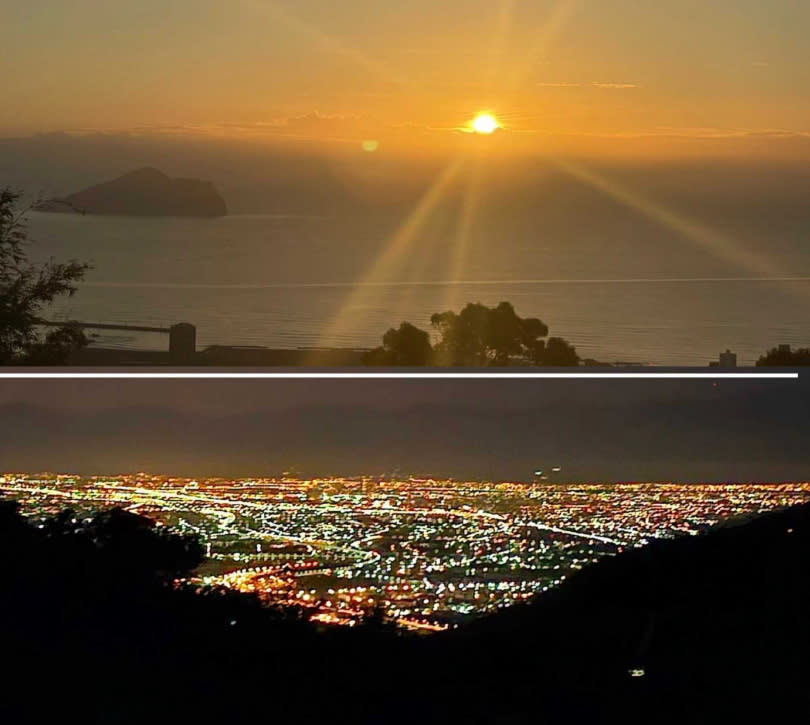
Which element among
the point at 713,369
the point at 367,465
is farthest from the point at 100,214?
the point at 713,369

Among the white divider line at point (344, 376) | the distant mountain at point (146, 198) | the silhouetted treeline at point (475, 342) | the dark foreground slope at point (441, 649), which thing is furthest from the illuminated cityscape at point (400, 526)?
the distant mountain at point (146, 198)

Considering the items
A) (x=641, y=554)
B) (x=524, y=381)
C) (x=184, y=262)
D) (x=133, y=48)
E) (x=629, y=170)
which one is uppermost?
(x=133, y=48)

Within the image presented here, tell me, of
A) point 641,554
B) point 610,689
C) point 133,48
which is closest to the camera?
point 610,689

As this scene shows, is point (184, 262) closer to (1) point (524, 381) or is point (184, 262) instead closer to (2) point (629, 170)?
(1) point (524, 381)

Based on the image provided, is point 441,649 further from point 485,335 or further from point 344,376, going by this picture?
point 485,335

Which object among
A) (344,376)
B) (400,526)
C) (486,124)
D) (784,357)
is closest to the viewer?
(400,526)

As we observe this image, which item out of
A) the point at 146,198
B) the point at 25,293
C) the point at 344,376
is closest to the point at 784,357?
the point at 344,376

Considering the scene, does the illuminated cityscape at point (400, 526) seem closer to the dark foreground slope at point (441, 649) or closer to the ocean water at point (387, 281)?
the dark foreground slope at point (441, 649)
